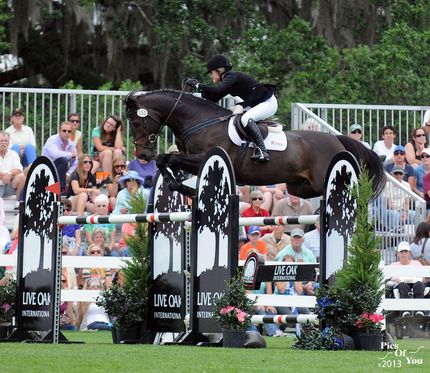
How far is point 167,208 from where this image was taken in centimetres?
1299

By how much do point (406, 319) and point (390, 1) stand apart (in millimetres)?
14086

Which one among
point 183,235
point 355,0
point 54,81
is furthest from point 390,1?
point 183,235

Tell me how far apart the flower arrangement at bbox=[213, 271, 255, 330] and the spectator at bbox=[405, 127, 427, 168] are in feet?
28.9

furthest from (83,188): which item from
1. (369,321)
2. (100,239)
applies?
(369,321)

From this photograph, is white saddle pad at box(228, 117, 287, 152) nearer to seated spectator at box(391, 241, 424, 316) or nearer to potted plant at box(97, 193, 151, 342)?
potted plant at box(97, 193, 151, 342)

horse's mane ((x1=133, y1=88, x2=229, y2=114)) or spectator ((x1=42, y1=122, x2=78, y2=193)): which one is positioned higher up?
horse's mane ((x1=133, y1=88, x2=229, y2=114))

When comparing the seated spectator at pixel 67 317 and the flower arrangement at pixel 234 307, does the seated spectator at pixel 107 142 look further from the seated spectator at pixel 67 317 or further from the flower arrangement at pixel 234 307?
the flower arrangement at pixel 234 307

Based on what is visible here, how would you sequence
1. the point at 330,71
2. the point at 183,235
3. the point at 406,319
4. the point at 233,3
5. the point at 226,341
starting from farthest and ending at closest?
the point at 233,3
the point at 330,71
the point at 406,319
the point at 183,235
the point at 226,341

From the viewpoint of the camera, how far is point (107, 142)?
744 inches

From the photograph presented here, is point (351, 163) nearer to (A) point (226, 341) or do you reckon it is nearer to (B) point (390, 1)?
(A) point (226, 341)

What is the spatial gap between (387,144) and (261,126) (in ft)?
18.1

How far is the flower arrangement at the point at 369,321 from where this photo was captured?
10.9 meters

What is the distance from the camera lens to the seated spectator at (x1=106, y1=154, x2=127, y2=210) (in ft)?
59.8

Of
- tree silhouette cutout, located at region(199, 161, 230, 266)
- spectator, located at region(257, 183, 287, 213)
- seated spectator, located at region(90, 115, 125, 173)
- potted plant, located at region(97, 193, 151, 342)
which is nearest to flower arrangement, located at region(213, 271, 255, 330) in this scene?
tree silhouette cutout, located at region(199, 161, 230, 266)
